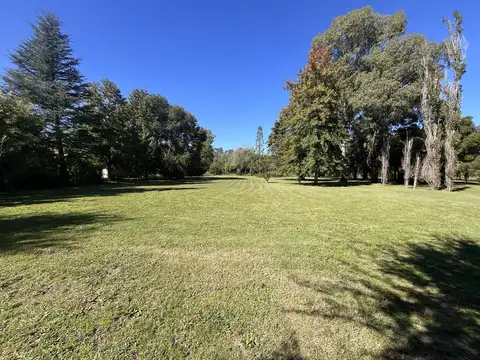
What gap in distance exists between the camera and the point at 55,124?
721 inches

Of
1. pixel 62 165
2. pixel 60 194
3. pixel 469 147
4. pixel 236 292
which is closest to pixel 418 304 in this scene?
pixel 236 292

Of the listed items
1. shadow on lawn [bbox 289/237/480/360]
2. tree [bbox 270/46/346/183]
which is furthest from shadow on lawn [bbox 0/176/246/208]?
shadow on lawn [bbox 289/237/480/360]

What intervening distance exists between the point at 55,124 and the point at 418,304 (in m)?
24.9

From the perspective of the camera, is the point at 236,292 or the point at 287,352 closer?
the point at 287,352

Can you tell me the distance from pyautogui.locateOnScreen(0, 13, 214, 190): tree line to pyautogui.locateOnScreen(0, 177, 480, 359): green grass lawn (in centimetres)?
1284

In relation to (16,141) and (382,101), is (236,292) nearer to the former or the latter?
(16,141)

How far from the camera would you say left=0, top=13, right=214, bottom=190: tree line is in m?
14.3

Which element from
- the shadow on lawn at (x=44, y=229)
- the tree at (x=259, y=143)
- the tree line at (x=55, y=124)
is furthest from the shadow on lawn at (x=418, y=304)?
the tree at (x=259, y=143)

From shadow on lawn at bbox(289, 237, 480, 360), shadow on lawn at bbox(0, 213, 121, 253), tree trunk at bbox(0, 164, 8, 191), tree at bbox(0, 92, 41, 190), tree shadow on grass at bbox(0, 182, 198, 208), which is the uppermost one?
tree at bbox(0, 92, 41, 190)

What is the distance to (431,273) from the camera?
3.52 meters

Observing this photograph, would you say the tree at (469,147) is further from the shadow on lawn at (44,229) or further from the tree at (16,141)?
the tree at (16,141)

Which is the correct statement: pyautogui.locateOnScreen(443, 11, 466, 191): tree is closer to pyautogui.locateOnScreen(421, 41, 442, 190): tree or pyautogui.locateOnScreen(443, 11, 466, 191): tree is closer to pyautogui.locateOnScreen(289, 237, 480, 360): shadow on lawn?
pyautogui.locateOnScreen(421, 41, 442, 190): tree

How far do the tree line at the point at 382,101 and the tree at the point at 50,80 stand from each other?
20.6m

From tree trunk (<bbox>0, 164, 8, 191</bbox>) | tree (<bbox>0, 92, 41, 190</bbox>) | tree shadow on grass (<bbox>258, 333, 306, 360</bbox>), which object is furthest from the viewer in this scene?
tree trunk (<bbox>0, 164, 8, 191</bbox>)
